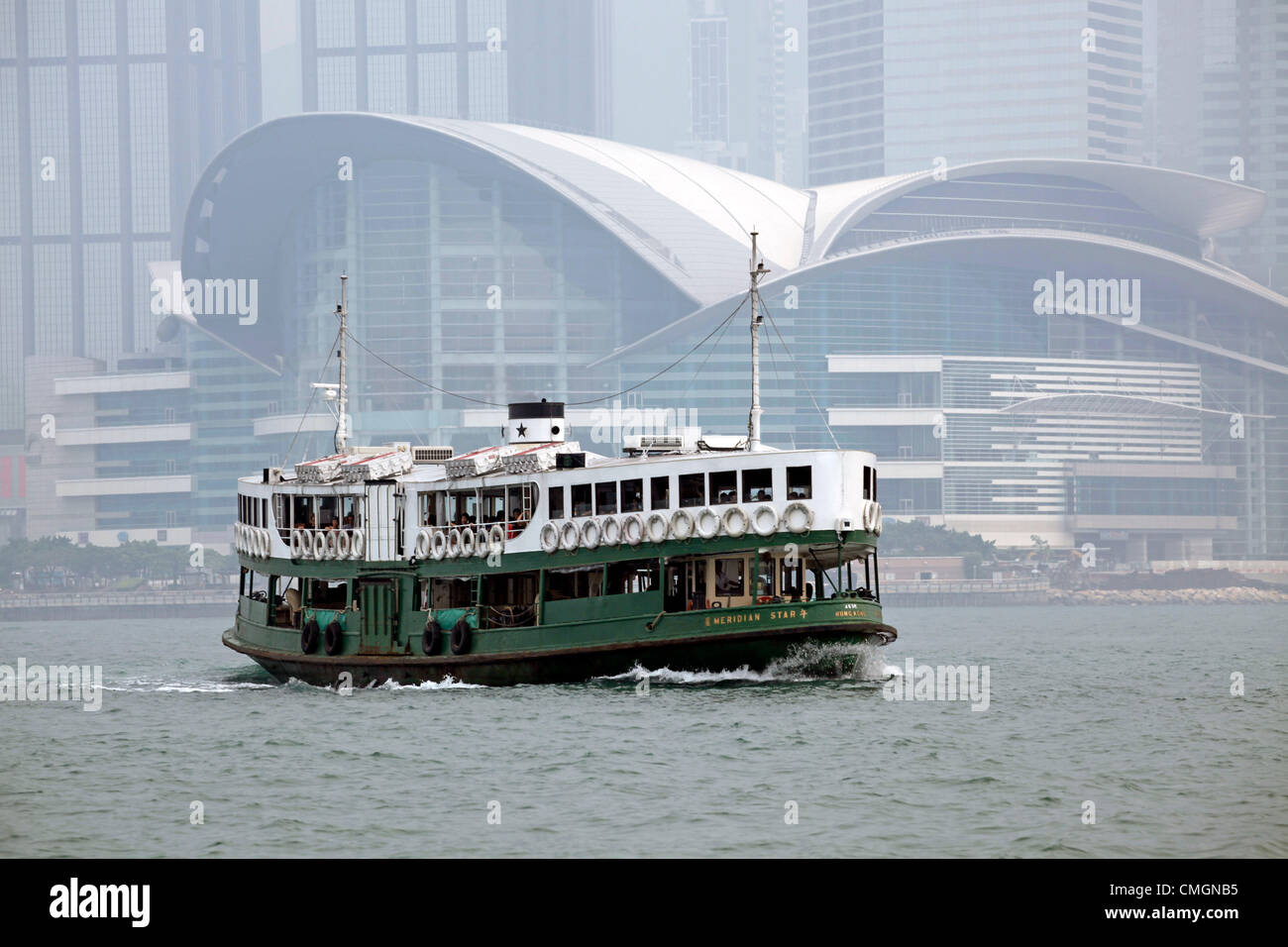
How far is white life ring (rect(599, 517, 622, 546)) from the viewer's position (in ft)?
137

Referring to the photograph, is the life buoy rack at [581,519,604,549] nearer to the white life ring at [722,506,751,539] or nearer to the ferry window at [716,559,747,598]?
the ferry window at [716,559,747,598]

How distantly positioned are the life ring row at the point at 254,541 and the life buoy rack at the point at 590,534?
11.3m

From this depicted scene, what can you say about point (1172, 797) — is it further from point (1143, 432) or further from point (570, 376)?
point (1143, 432)

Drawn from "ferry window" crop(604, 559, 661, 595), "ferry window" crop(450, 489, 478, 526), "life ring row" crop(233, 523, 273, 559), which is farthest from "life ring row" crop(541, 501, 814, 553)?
"life ring row" crop(233, 523, 273, 559)

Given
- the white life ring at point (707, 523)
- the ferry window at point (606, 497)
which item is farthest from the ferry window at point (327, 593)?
the white life ring at point (707, 523)

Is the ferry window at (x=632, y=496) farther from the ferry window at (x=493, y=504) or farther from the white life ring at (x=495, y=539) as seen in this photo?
the ferry window at (x=493, y=504)

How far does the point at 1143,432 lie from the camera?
192 m

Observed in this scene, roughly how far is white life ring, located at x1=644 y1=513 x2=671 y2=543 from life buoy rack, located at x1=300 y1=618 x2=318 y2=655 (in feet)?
35.7

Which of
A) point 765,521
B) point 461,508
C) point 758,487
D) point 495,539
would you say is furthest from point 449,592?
point 765,521

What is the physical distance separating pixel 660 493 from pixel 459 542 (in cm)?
610

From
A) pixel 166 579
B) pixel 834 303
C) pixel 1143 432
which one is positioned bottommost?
pixel 166 579

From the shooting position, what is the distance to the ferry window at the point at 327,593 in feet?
159
